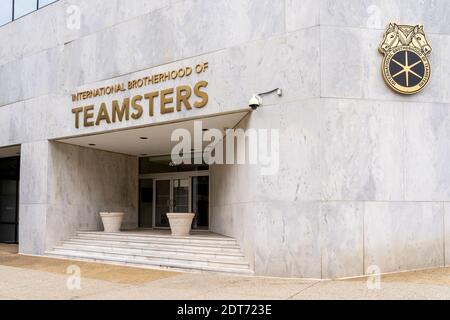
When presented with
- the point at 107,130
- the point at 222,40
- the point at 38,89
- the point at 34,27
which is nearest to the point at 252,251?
the point at 222,40

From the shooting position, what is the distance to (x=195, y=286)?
29.3 feet

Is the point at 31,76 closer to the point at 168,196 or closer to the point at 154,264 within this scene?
the point at 168,196

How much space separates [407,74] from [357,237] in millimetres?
3429

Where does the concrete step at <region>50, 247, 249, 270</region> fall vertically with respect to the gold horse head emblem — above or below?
below

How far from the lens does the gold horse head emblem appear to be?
9812 mm

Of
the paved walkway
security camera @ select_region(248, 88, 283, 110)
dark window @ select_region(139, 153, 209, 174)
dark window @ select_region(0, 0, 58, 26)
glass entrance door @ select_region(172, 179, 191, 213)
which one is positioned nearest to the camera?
the paved walkway

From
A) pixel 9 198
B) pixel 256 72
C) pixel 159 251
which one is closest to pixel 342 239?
pixel 256 72

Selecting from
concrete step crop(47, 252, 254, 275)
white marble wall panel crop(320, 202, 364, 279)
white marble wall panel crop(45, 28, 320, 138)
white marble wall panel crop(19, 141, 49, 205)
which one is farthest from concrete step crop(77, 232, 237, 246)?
white marble wall panel crop(45, 28, 320, 138)

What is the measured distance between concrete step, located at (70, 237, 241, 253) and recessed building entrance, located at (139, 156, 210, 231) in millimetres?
4074

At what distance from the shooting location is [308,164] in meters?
9.45

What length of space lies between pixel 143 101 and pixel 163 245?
3.69m

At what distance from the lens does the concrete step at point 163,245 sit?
11.4 meters

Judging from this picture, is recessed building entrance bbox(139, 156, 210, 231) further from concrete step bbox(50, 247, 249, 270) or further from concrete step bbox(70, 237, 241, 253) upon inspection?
concrete step bbox(50, 247, 249, 270)

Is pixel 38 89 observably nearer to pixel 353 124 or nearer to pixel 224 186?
pixel 224 186
